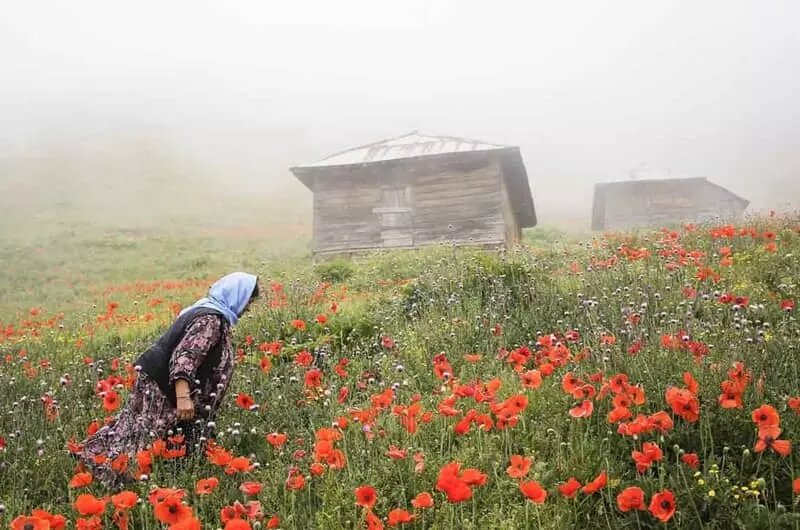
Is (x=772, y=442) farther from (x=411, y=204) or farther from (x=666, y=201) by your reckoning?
(x=666, y=201)

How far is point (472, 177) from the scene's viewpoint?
746 inches

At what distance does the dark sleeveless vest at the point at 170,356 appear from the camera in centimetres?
432

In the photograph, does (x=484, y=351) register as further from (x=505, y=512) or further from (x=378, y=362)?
(x=505, y=512)

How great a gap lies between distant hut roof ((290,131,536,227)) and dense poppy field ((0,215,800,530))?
11.5m

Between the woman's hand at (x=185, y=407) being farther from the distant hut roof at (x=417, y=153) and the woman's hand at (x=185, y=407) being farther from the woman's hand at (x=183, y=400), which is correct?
the distant hut roof at (x=417, y=153)

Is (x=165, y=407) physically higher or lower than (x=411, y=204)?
lower

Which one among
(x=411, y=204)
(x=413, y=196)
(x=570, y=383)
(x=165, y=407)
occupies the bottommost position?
(x=165, y=407)

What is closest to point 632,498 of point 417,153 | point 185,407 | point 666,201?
point 185,407

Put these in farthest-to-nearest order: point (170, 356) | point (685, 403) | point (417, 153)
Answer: point (417, 153), point (170, 356), point (685, 403)

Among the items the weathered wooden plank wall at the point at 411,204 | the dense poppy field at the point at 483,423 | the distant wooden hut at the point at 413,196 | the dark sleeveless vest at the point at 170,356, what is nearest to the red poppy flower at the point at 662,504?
the dense poppy field at the point at 483,423

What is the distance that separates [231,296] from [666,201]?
104 ft

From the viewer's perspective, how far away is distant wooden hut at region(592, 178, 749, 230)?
32.4 meters

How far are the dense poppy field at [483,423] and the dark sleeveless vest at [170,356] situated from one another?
29 cm

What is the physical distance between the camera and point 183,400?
4.14 metres
